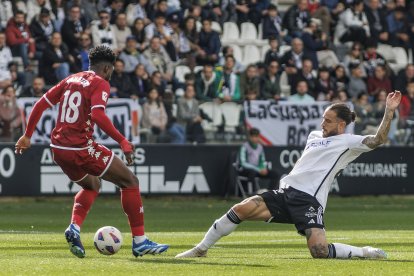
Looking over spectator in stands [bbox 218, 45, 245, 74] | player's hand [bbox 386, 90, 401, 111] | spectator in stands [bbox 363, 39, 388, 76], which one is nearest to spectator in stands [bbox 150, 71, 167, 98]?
spectator in stands [bbox 218, 45, 245, 74]

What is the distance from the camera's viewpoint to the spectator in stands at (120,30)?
27.9 meters

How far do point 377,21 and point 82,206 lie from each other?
2205 cm

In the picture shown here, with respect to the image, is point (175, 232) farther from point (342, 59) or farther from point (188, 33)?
point (342, 59)

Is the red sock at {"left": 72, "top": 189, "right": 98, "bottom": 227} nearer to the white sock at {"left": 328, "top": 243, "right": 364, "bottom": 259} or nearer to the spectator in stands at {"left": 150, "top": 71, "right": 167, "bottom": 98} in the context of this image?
the white sock at {"left": 328, "top": 243, "right": 364, "bottom": 259}

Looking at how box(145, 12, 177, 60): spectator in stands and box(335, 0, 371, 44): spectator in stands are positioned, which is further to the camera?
box(335, 0, 371, 44): spectator in stands

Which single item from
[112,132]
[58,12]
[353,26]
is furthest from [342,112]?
[353,26]

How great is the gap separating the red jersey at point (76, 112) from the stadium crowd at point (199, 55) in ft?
38.0

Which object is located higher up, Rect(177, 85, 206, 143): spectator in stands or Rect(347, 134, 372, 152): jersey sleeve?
Rect(347, 134, 372, 152): jersey sleeve

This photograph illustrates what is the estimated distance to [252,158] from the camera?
1013 inches

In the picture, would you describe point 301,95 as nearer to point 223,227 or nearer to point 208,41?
point 208,41

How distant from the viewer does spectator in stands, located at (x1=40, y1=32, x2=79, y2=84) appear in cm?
2609

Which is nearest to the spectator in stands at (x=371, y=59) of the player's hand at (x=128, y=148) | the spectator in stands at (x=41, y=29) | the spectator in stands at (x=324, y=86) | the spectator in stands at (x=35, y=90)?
the spectator in stands at (x=324, y=86)

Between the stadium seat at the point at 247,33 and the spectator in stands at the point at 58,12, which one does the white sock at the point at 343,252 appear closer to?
the spectator in stands at the point at 58,12

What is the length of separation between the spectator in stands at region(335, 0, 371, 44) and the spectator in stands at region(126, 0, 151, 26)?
613 centimetres
